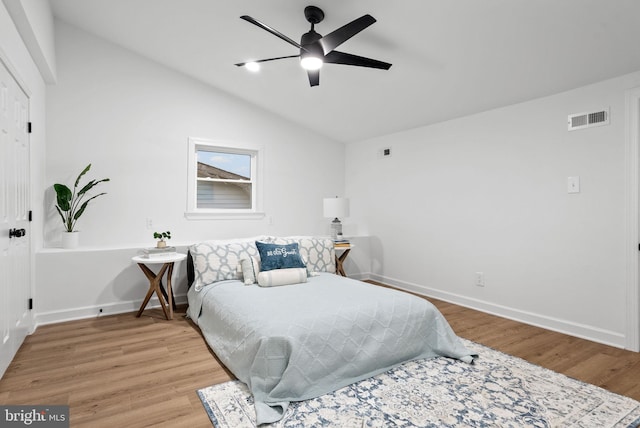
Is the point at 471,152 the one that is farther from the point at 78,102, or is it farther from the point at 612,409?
the point at 78,102

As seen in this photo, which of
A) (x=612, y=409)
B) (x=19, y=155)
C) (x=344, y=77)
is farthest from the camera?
(x=344, y=77)

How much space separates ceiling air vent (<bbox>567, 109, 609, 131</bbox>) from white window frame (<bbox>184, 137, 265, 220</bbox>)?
359 cm

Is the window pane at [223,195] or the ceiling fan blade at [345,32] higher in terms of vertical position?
the ceiling fan blade at [345,32]

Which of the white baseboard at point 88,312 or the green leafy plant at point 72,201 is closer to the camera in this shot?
the white baseboard at point 88,312

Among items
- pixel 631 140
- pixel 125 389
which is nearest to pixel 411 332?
pixel 125 389

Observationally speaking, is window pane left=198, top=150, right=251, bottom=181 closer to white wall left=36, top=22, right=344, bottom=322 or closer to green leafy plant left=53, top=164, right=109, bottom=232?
white wall left=36, top=22, right=344, bottom=322

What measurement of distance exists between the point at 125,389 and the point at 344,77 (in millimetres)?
3357

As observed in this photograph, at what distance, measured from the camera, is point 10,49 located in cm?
240

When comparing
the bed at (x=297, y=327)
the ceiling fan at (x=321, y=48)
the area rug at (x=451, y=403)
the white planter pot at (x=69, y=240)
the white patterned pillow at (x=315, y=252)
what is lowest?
the area rug at (x=451, y=403)

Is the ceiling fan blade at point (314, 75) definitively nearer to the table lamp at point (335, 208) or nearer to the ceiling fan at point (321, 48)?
the ceiling fan at point (321, 48)

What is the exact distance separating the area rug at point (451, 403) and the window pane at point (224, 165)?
10.2 feet

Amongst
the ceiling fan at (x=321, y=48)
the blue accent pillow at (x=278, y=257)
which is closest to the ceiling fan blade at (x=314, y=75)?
the ceiling fan at (x=321, y=48)

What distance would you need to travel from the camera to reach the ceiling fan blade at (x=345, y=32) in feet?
7.06

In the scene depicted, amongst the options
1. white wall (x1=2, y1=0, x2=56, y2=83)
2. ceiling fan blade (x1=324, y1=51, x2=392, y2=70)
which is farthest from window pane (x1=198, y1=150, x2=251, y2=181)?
ceiling fan blade (x1=324, y1=51, x2=392, y2=70)
